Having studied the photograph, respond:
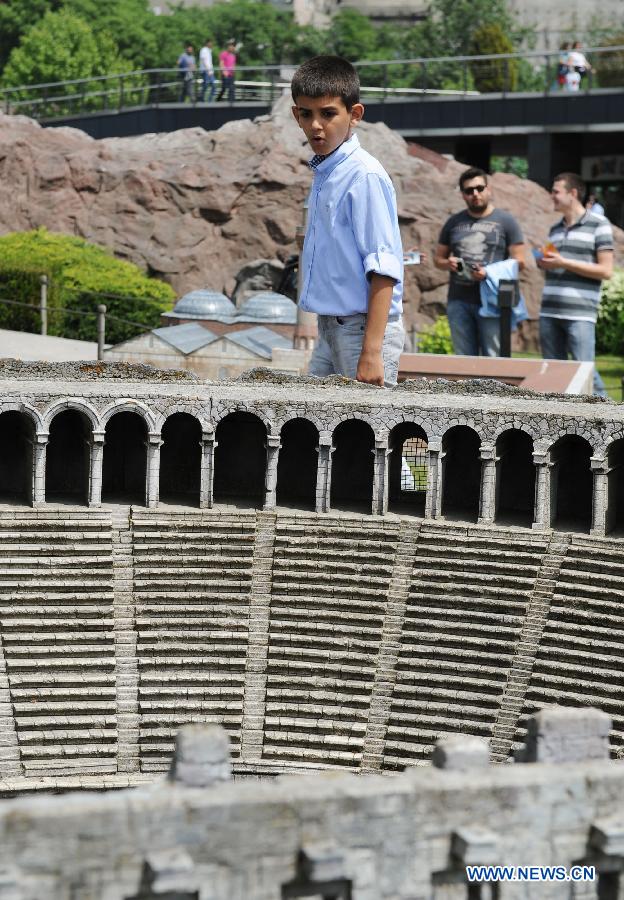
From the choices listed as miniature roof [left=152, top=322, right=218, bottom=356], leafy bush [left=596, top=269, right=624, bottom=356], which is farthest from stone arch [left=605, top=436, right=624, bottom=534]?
leafy bush [left=596, top=269, right=624, bottom=356]

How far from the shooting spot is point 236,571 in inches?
1442

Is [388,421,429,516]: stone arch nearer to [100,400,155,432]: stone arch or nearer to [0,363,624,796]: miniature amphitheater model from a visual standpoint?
[0,363,624,796]: miniature amphitheater model

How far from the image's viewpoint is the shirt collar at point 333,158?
27672mm

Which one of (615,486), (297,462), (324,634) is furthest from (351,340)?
(297,462)

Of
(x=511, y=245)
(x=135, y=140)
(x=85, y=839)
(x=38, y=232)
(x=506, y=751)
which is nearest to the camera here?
(x=85, y=839)

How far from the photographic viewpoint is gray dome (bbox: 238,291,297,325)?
176 feet

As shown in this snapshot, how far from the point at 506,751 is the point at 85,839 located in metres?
14.4

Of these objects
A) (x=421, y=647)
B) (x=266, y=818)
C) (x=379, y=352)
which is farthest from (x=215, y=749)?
(x=421, y=647)

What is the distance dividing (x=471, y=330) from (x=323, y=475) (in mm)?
4638

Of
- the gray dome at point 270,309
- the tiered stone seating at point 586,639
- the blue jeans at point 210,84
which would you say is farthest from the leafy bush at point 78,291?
the tiered stone seating at point 586,639

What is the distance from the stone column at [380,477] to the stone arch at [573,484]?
360 cm

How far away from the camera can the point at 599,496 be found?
122 feet

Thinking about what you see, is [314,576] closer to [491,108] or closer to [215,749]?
[215,749]

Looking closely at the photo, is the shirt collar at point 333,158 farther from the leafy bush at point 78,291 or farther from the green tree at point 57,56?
the green tree at point 57,56
